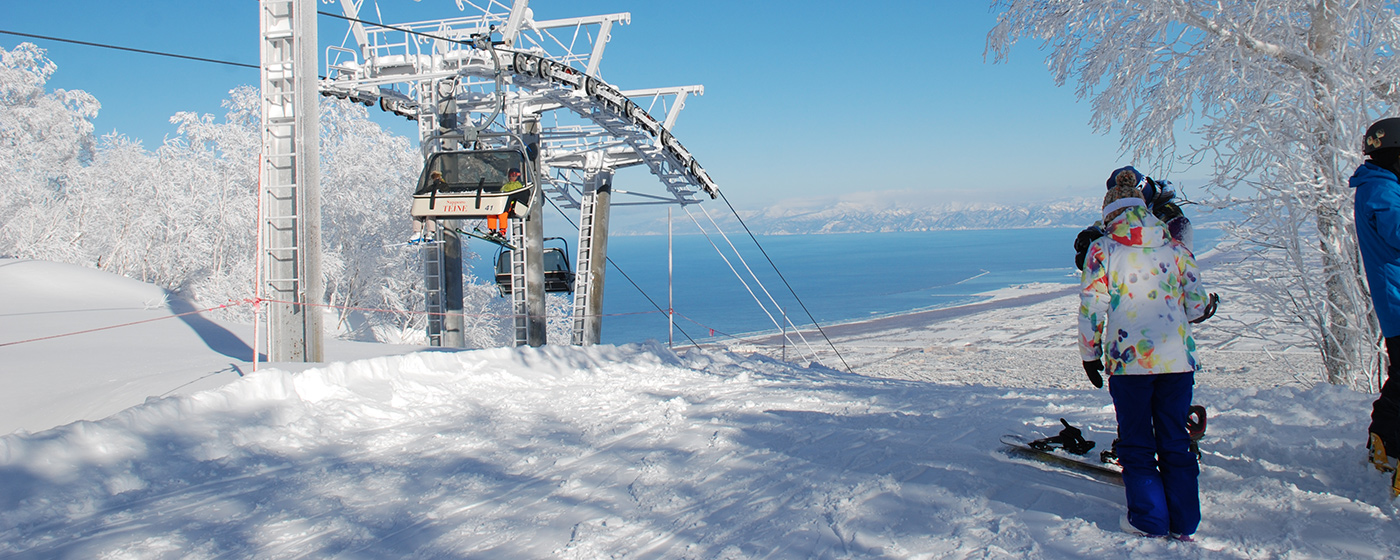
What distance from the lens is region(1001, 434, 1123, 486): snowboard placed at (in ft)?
12.4

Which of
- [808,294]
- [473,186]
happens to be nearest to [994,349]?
[473,186]

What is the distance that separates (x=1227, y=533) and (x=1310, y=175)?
6401 millimetres

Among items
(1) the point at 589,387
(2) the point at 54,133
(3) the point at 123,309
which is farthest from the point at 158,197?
(1) the point at 589,387

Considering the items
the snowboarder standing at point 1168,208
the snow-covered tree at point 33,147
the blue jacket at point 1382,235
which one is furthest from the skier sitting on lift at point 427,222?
the snow-covered tree at point 33,147

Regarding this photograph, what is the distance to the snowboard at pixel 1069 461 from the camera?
3.77 metres

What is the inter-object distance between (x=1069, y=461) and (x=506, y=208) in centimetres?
806

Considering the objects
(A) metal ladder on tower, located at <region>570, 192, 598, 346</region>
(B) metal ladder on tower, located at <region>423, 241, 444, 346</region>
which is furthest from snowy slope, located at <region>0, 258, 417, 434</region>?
(A) metal ladder on tower, located at <region>570, 192, 598, 346</region>

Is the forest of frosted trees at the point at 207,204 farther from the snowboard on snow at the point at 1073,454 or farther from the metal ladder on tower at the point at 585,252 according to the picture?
the snowboard on snow at the point at 1073,454

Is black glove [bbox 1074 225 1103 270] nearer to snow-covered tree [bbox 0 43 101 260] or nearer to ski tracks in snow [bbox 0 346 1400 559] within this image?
ski tracks in snow [bbox 0 346 1400 559]

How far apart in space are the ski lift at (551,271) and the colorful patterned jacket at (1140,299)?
1566cm

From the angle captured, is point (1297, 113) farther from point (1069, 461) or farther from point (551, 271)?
point (551, 271)

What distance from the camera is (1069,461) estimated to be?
3.97 meters

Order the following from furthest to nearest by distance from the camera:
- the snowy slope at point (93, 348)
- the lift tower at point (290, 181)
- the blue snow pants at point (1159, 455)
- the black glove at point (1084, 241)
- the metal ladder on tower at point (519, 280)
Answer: the metal ladder on tower at point (519, 280) < the lift tower at point (290, 181) < the snowy slope at point (93, 348) < the black glove at point (1084, 241) < the blue snow pants at point (1159, 455)

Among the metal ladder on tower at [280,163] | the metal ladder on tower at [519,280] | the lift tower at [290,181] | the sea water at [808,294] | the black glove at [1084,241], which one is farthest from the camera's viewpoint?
the sea water at [808,294]
